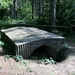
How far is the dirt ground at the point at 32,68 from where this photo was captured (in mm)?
6656

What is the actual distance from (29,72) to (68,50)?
356 centimetres

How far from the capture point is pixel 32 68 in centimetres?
706

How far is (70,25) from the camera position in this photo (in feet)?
48.0

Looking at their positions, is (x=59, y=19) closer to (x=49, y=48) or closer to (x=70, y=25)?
(x=70, y=25)

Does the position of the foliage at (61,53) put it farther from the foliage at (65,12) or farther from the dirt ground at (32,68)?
the foliage at (65,12)

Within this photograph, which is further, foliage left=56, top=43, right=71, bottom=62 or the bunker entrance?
the bunker entrance

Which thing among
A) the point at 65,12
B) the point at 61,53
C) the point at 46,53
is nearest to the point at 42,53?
the point at 46,53

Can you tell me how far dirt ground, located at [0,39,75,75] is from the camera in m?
6.66

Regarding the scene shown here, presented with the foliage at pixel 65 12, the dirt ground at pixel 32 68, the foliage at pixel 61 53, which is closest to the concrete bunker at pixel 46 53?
the foliage at pixel 61 53

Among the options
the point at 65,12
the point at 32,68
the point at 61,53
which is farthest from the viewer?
the point at 65,12

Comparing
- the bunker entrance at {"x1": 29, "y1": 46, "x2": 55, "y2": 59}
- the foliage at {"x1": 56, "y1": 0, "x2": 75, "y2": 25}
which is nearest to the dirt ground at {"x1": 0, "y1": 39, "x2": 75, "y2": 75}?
the bunker entrance at {"x1": 29, "y1": 46, "x2": 55, "y2": 59}

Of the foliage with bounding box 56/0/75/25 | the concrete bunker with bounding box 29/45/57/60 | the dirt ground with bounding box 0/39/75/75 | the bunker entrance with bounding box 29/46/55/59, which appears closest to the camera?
the dirt ground with bounding box 0/39/75/75

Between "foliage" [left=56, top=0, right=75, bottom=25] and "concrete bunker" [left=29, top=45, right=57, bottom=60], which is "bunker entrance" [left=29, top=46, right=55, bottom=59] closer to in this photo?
"concrete bunker" [left=29, top=45, right=57, bottom=60]

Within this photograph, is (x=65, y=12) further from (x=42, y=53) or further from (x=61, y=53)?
(x=61, y=53)
